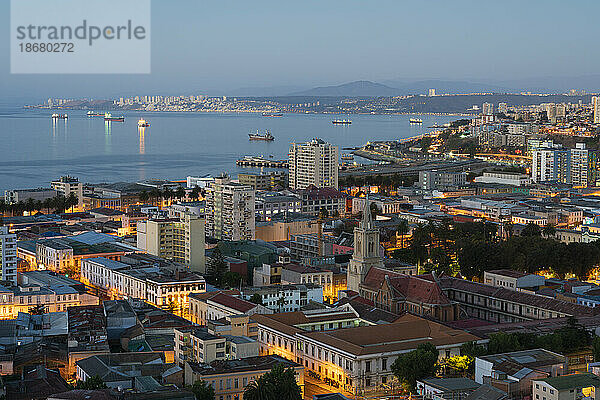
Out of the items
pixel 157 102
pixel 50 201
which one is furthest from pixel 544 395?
pixel 157 102

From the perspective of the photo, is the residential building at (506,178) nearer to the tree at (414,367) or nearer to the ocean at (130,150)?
the ocean at (130,150)

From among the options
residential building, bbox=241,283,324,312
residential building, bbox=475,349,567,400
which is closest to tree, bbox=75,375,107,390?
residential building, bbox=475,349,567,400

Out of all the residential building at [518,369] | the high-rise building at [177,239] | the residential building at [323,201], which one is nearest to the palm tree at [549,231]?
the residential building at [323,201]

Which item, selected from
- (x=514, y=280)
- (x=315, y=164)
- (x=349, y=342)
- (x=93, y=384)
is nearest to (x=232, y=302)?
(x=349, y=342)

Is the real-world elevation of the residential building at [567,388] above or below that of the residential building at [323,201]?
below

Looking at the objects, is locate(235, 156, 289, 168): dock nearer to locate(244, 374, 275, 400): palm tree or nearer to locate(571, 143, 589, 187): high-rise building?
locate(571, 143, 589, 187): high-rise building

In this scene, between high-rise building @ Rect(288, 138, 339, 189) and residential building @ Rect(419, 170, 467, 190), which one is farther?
residential building @ Rect(419, 170, 467, 190)
